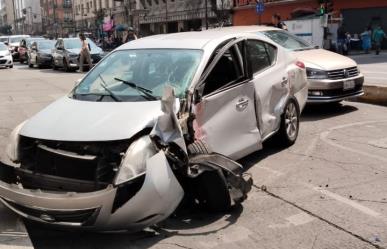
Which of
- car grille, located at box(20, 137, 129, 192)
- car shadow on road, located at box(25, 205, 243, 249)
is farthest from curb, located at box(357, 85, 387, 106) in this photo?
car grille, located at box(20, 137, 129, 192)

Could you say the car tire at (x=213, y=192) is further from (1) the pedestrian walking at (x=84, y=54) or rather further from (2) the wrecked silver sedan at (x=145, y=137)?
(1) the pedestrian walking at (x=84, y=54)

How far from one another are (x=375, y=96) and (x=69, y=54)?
1618 cm

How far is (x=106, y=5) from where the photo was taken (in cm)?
8269

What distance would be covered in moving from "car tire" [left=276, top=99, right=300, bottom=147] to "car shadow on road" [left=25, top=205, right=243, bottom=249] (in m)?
2.33

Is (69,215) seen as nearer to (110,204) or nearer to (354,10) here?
(110,204)

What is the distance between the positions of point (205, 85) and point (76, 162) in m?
1.69

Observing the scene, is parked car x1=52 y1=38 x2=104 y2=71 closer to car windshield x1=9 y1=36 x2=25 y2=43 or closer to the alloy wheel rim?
the alloy wheel rim

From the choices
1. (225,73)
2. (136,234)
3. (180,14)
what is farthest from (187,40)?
(180,14)

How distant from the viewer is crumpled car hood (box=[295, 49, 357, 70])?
9.57 m

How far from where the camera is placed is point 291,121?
23.6 ft

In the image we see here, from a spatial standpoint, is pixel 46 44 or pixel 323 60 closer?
pixel 323 60

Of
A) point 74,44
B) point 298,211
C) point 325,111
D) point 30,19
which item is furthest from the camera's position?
point 30,19

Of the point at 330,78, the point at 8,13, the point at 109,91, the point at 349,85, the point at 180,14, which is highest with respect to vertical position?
the point at 8,13

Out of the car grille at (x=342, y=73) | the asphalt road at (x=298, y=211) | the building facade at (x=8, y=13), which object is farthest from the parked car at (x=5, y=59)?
the building facade at (x=8, y=13)
